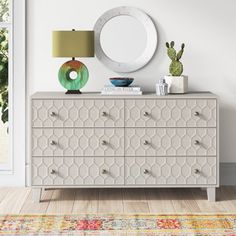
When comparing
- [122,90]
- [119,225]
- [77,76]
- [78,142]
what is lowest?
[119,225]

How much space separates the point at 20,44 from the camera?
202 inches

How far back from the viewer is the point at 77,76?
16.1ft

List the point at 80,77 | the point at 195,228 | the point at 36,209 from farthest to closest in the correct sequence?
the point at 80,77 → the point at 36,209 → the point at 195,228

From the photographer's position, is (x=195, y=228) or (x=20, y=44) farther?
(x=20, y=44)

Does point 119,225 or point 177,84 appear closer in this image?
point 119,225

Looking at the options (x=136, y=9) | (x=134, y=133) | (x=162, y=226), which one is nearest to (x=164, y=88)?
(x=134, y=133)

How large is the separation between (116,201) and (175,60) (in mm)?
1114

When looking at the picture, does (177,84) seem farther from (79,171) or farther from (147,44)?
(79,171)

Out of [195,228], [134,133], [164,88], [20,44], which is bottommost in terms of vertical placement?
[195,228]

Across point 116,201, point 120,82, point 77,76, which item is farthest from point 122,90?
point 116,201

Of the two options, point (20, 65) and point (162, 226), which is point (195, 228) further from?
point (20, 65)

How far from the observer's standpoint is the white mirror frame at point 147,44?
16.6 feet

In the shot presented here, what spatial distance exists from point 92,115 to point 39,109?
37 cm

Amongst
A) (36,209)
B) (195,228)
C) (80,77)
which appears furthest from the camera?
(80,77)
